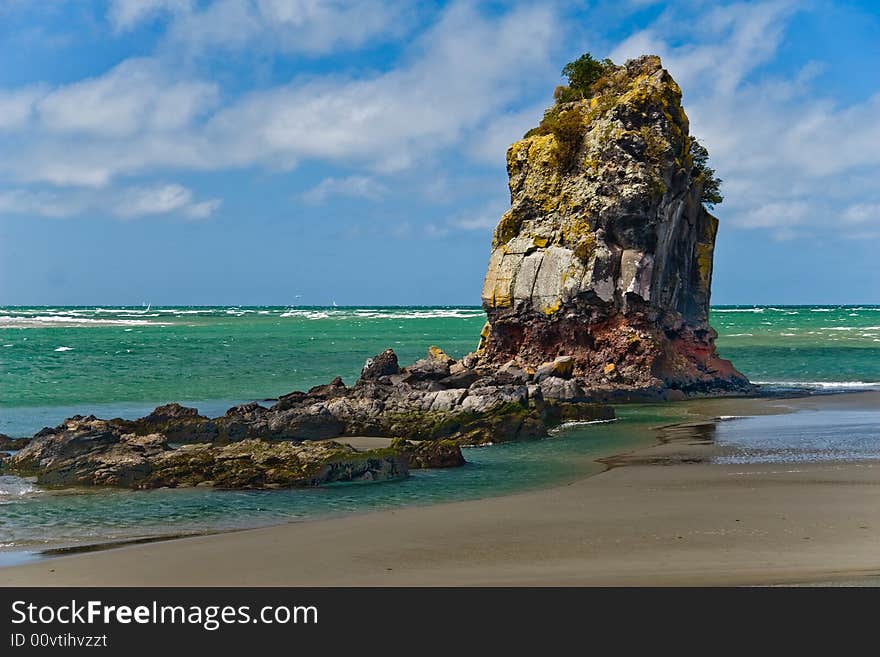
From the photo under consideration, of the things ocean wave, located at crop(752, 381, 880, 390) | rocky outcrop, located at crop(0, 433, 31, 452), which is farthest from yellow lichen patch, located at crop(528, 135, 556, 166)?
rocky outcrop, located at crop(0, 433, 31, 452)

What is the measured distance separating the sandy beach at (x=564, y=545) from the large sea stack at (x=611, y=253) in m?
18.1

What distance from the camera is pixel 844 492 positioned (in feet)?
44.1

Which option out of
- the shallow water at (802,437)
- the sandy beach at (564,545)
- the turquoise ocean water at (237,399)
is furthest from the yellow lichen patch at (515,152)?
the sandy beach at (564,545)

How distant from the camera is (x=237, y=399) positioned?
34.1 meters

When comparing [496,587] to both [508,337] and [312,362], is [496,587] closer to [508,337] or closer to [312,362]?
[508,337]

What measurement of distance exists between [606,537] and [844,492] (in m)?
4.64

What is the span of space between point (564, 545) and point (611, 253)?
24280mm

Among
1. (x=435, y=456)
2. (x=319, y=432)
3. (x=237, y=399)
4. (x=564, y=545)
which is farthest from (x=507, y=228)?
(x=564, y=545)

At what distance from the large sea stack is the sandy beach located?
18.1m

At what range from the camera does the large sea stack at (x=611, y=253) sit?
33469mm

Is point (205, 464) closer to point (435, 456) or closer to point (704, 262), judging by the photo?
point (435, 456)

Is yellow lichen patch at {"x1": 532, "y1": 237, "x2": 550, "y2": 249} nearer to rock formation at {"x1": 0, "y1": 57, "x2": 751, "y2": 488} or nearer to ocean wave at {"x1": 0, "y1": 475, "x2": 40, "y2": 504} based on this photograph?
rock formation at {"x1": 0, "y1": 57, "x2": 751, "y2": 488}

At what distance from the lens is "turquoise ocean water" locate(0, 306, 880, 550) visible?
1362 cm
